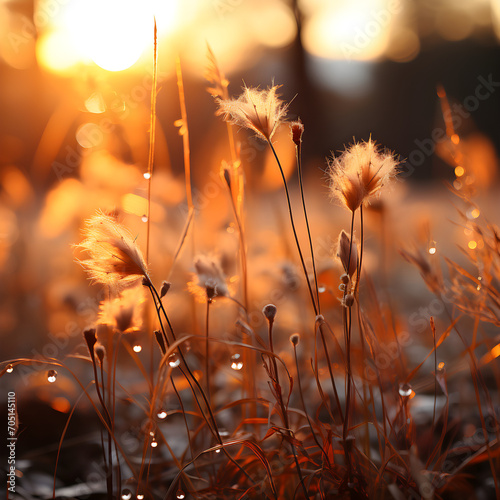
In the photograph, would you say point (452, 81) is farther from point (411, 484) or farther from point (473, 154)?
point (411, 484)

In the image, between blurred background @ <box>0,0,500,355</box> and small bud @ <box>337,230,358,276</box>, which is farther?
blurred background @ <box>0,0,500,355</box>

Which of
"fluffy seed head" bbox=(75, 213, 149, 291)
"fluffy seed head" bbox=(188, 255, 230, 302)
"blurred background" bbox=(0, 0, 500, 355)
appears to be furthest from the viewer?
"blurred background" bbox=(0, 0, 500, 355)

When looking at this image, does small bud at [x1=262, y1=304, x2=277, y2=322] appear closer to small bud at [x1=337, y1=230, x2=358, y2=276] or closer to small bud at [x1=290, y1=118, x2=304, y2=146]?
small bud at [x1=337, y1=230, x2=358, y2=276]

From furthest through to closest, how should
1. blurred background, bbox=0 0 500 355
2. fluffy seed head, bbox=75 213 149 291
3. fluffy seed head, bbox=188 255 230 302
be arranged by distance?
blurred background, bbox=0 0 500 355, fluffy seed head, bbox=188 255 230 302, fluffy seed head, bbox=75 213 149 291

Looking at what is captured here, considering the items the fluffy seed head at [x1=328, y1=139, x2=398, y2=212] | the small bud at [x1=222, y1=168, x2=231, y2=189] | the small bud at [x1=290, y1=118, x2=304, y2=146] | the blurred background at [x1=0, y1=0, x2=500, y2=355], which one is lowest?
the fluffy seed head at [x1=328, y1=139, x2=398, y2=212]

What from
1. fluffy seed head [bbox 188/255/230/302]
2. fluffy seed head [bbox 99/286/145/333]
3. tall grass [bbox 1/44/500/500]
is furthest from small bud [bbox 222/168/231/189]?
fluffy seed head [bbox 99/286/145/333]
